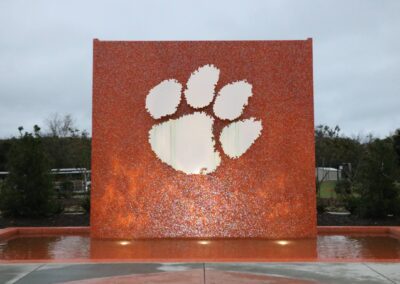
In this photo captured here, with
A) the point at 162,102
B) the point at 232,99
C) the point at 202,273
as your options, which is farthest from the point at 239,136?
the point at 202,273

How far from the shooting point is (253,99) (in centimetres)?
1050

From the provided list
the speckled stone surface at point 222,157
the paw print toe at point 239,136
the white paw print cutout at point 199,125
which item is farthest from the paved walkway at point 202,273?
the paw print toe at point 239,136

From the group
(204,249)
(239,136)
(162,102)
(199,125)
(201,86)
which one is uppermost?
(201,86)

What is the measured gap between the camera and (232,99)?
10453 millimetres

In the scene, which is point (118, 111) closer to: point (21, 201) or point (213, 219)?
point (213, 219)

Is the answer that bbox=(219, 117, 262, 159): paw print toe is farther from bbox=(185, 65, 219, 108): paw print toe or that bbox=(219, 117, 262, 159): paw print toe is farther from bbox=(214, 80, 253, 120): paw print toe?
bbox=(185, 65, 219, 108): paw print toe

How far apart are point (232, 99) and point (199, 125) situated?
0.85 m

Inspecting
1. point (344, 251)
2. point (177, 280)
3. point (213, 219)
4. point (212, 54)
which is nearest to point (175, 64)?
point (212, 54)

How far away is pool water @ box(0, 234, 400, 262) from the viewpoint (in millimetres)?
8070

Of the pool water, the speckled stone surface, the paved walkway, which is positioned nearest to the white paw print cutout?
the speckled stone surface

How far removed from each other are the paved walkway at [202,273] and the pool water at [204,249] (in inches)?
21.4

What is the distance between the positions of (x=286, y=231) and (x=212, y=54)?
12.8 feet

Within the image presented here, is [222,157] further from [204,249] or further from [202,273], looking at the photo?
[202,273]

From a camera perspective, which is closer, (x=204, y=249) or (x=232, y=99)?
(x=204, y=249)
